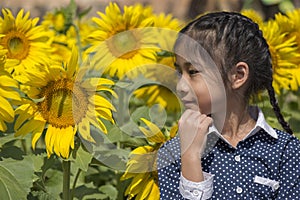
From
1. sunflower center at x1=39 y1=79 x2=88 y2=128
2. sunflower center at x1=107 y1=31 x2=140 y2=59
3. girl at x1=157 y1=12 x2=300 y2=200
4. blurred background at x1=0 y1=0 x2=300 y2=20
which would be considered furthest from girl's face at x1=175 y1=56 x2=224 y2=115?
blurred background at x1=0 y1=0 x2=300 y2=20

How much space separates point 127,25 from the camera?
2.39 meters

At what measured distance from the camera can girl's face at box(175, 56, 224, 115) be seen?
165cm

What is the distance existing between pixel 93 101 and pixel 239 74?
0.34 m

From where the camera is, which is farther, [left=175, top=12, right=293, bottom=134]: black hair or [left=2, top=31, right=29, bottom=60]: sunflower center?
[left=2, top=31, right=29, bottom=60]: sunflower center

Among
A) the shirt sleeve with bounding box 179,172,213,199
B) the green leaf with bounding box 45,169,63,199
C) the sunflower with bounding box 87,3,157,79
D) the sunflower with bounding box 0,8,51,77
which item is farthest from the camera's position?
the sunflower with bounding box 87,3,157,79

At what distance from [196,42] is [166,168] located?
0.29m

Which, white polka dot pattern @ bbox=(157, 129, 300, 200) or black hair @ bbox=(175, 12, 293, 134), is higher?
black hair @ bbox=(175, 12, 293, 134)

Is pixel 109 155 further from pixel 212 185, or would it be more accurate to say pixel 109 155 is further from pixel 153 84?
pixel 153 84

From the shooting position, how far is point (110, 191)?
84.7 inches

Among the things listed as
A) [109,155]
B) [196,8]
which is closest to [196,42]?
[109,155]

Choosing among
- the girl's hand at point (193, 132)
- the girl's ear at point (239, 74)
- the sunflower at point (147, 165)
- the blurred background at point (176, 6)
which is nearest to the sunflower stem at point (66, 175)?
the sunflower at point (147, 165)

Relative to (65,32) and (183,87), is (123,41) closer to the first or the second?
(65,32)

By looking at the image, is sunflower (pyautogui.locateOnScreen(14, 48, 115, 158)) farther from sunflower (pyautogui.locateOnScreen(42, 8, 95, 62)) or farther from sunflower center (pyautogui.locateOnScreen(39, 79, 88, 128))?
sunflower (pyautogui.locateOnScreen(42, 8, 95, 62))

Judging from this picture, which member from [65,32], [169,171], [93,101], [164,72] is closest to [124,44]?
[164,72]
